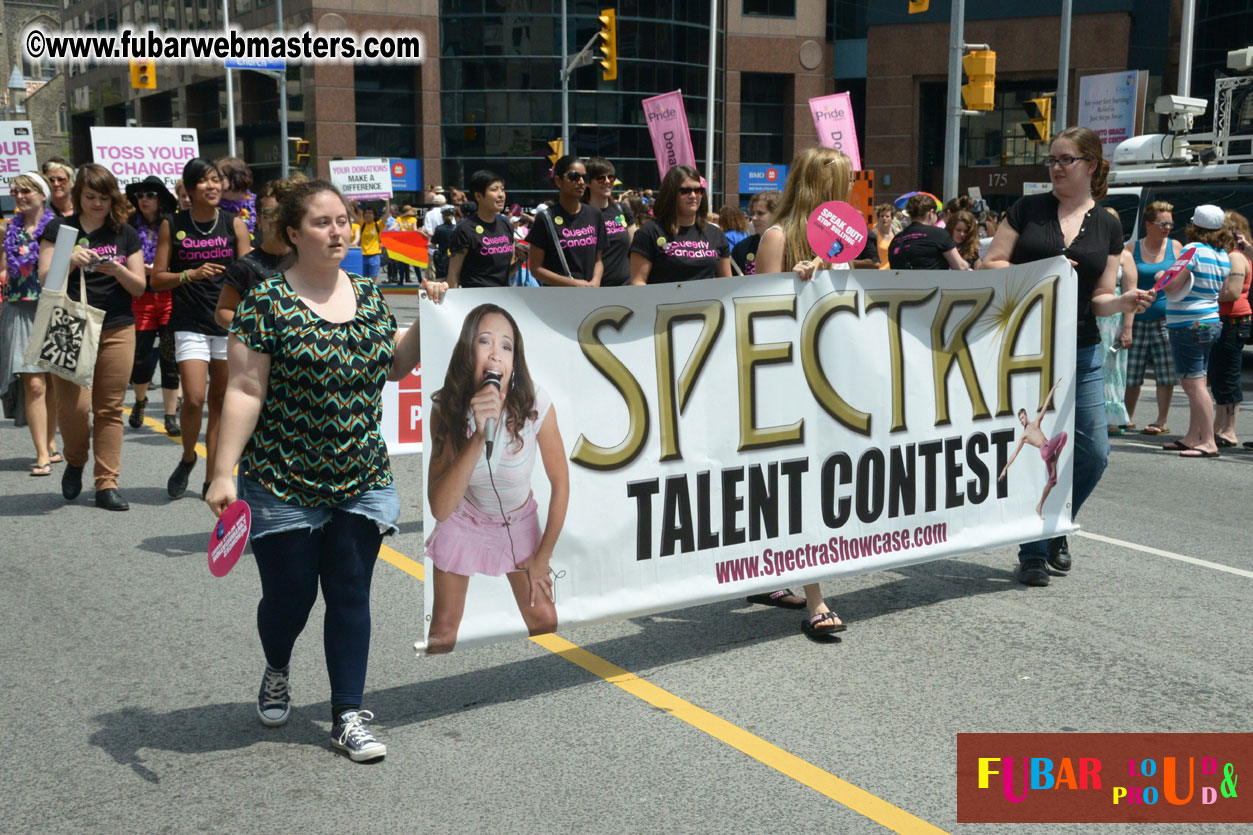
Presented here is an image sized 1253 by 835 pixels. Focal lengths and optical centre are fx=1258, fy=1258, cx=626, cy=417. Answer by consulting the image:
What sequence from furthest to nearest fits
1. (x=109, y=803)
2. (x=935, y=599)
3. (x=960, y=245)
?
1. (x=960, y=245)
2. (x=935, y=599)
3. (x=109, y=803)

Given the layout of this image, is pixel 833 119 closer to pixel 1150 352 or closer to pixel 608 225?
pixel 1150 352

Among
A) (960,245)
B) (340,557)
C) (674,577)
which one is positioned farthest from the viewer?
(960,245)

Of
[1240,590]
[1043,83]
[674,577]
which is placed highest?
[1043,83]

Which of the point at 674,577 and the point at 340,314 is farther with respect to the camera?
the point at 674,577

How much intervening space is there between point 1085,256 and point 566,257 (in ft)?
11.6

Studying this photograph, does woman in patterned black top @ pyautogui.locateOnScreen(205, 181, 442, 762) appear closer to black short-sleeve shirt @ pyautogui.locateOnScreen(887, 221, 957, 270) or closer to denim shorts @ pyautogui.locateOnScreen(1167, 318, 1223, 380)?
black short-sleeve shirt @ pyautogui.locateOnScreen(887, 221, 957, 270)

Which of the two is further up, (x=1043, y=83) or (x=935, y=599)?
(x=1043, y=83)

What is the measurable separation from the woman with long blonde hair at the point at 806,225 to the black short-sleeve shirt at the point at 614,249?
11.2 feet

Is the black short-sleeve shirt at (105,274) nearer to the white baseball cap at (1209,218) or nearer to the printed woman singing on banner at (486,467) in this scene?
the printed woman singing on banner at (486,467)

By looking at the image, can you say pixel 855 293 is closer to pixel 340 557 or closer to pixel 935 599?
pixel 935 599

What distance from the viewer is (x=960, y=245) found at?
11.1m

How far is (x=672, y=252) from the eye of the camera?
297 inches

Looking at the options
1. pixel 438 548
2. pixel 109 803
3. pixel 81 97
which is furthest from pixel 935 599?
pixel 81 97

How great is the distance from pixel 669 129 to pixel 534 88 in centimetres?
3072
